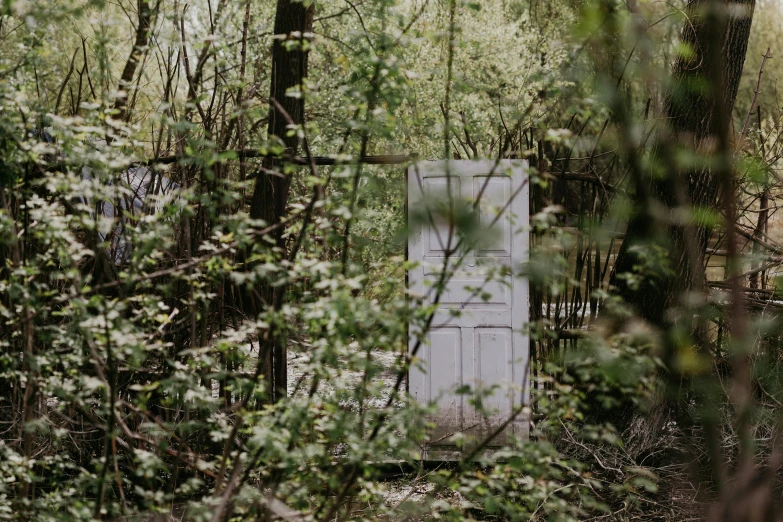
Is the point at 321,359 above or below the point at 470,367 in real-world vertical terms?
above

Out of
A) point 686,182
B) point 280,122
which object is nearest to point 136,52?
point 280,122

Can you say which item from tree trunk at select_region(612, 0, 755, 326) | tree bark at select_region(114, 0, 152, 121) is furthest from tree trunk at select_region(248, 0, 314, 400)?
tree trunk at select_region(612, 0, 755, 326)

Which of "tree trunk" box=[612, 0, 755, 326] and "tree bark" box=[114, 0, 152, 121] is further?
"tree trunk" box=[612, 0, 755, 326]

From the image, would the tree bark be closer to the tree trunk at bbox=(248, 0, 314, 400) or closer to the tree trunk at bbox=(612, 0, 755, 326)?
the tree trunk at bbox=(248, 0, 314, 400)

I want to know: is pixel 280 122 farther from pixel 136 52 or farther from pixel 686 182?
pixel 686 182

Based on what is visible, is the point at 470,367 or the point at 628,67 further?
the point at 470,367

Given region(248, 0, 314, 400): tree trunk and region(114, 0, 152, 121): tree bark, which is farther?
region(248, 0, 314, 400): tree trunk

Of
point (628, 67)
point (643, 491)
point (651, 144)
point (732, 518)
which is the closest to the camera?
point (732, 518)

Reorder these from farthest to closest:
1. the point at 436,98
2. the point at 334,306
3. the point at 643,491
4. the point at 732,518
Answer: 1. the point at 436,98
2. the point at 643,491
3. the point at 334,306
4. the point at 732,518

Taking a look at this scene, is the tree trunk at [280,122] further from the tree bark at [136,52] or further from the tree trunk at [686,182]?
the tree trunk at [686,182]

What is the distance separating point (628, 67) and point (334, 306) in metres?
1.62

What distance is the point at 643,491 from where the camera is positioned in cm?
496

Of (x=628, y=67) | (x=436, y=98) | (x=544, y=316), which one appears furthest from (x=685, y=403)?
(x=436, y=98)

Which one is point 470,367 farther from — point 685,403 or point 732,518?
point 732,518
